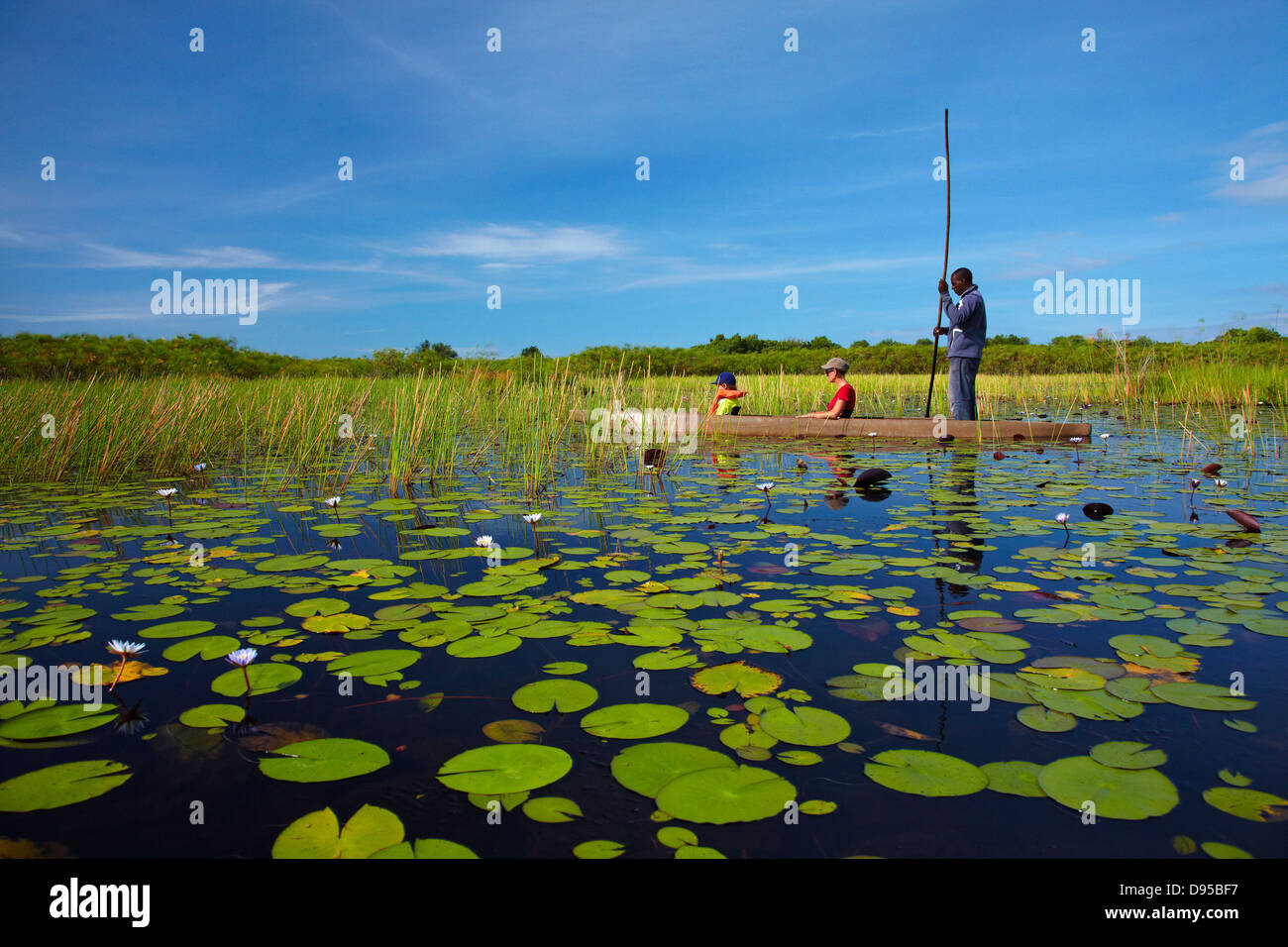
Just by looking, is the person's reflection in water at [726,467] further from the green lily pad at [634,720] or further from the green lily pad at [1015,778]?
the green lily pad at [1015,778]

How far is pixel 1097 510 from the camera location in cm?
362

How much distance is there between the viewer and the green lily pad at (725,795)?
1226 mm

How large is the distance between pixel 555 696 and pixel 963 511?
310 centimetres

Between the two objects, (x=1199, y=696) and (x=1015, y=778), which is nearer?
(x=1015, y=778)

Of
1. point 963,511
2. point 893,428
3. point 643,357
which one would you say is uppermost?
point 643,357

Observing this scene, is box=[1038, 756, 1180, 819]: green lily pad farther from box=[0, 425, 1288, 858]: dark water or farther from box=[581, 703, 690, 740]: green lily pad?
box=[581, 703, 690, 740]: green lily pad

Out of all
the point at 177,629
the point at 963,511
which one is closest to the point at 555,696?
the point at 177,629

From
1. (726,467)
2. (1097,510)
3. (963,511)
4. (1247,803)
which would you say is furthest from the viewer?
(726,467)

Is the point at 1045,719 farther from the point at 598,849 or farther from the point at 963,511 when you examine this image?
the point at 963,511

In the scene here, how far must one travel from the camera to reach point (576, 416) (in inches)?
392

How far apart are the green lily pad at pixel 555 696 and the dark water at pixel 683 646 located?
0.03 metres

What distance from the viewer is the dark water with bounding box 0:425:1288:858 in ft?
3.96
